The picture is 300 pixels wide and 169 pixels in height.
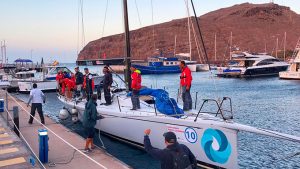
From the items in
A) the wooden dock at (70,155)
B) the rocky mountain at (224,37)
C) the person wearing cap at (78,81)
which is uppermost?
the rocky mountain at (224,37)

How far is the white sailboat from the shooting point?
9383 millimetres

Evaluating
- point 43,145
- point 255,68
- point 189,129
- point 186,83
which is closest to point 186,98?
point 186,83

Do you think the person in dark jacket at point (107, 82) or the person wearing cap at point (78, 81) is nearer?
the person in dark jacket at point (107, 82)

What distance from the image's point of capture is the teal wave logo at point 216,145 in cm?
949

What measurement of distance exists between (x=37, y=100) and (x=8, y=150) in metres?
5.18

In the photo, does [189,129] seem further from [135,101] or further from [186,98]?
[135,101]

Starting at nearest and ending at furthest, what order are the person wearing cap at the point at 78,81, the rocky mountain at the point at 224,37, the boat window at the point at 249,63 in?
the person wearing cap at the point at 78,81 < the boat window at the point at 249,63 < the rocky mountain at the point at 224,37

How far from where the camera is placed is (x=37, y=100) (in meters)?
15.0

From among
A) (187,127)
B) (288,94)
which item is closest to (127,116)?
(187,127)

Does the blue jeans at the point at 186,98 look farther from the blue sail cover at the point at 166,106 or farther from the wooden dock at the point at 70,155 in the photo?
the wooden dock at the point at 70,155

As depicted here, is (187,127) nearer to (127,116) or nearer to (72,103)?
(127,116)

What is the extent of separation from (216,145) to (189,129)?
3.35ft

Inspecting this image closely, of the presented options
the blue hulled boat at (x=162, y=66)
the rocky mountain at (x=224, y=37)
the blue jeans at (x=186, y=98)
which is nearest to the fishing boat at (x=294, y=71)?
the blue hulled boat at (x=162, y=66)

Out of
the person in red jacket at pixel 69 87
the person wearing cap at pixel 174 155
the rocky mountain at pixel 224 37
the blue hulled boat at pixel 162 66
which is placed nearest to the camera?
the person wearing cap at pixel 174 155
